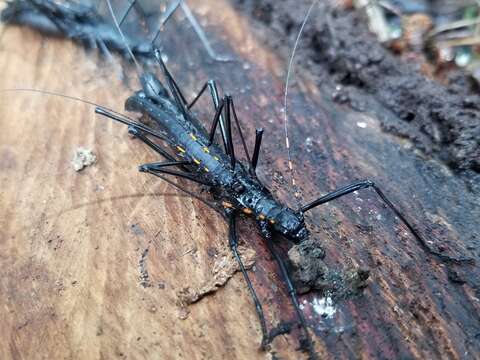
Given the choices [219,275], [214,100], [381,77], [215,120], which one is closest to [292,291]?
[219,275]

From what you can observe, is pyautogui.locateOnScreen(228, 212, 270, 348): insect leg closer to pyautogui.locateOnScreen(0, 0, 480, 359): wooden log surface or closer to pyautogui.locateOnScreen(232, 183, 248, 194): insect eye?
pyautogui.locateOnScreen(0, 0, 480, 359): wooden log surface

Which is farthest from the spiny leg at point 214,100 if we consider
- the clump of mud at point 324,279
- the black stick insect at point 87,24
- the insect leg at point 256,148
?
the clump of mud at point 324,279

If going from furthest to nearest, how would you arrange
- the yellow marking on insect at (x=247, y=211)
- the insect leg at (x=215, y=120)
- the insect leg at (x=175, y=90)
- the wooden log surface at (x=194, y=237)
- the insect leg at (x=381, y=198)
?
the insect leg at (x=175, y=90), the insect leg at (x=215, y=120), the yellow marking on insect at (x=247, y=211), the insect leg at (x=381, y=198), the wooden log surface at (x=194, y=237)

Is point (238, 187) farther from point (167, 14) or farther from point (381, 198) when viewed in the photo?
point (167, 14)

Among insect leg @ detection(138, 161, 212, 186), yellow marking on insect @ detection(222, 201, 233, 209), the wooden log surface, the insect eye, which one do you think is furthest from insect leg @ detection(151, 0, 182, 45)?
yellow marking on insect @ detection(222, 201, 233, 209)

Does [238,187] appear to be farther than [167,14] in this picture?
No

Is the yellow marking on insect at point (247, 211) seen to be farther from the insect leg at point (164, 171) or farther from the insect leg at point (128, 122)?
the insect leg at point (128, 122)

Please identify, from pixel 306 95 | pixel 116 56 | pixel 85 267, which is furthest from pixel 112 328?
pixel 116 56
